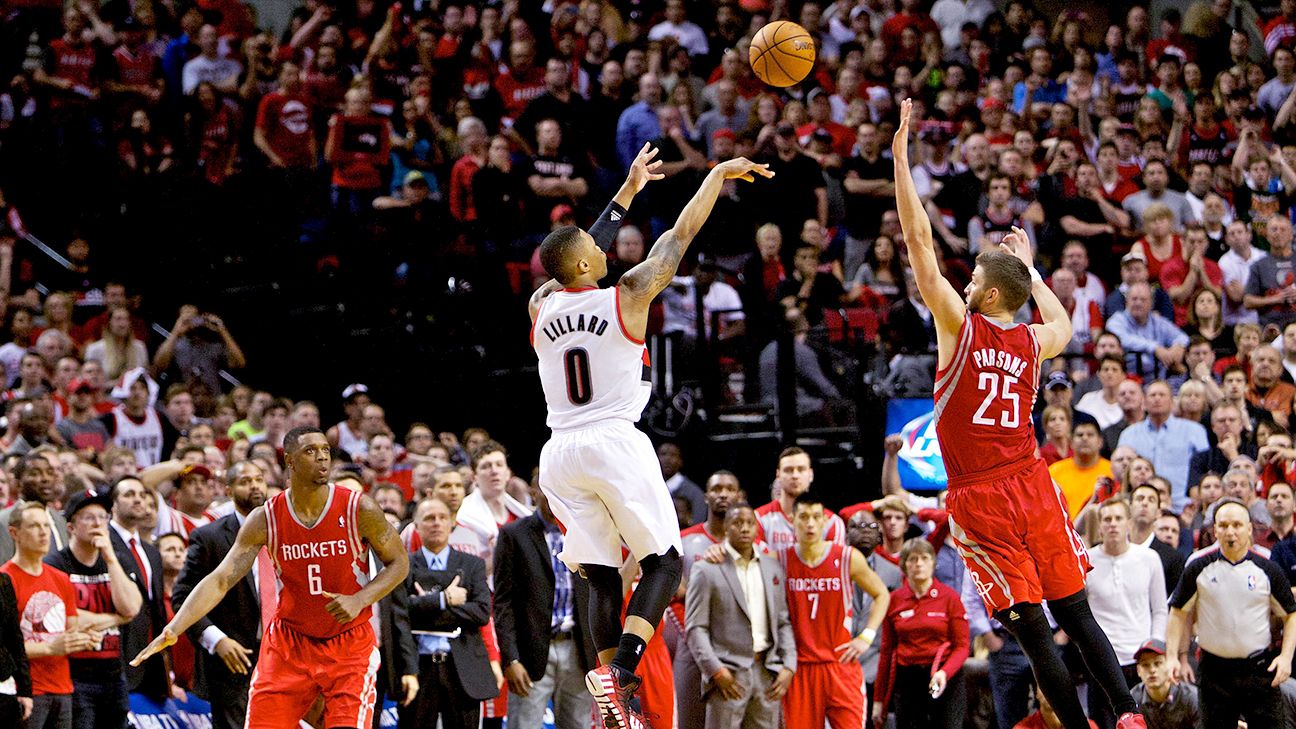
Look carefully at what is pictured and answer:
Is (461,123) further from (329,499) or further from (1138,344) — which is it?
(329,499)

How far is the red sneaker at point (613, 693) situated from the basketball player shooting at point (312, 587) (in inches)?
69.1

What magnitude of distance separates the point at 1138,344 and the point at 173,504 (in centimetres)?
859

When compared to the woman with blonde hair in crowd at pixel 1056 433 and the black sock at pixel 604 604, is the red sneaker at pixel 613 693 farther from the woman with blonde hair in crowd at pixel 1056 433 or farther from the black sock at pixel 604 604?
the woman with blonde hair in crowd at pixel 1056 433

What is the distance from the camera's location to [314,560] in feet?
31.1

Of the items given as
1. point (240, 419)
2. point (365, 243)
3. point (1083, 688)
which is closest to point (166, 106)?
point (365, 243)

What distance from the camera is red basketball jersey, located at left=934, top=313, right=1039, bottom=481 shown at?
809 cm

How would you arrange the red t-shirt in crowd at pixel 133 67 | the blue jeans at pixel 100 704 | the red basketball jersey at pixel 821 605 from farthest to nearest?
the red t-shirt in crowd at pixel 133 67 < the red basketball jersey at pixel 821 605 < the blue jeans at pixel 100 704

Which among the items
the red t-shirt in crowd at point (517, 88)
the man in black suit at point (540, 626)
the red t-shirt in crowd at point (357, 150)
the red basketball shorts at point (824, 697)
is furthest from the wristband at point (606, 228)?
the red t-shirt in crowd at point (517, 88)

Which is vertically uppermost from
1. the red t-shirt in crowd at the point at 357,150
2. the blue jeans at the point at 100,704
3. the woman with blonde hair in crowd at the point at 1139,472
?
the red t-shirt in crowd at the point at 357,150

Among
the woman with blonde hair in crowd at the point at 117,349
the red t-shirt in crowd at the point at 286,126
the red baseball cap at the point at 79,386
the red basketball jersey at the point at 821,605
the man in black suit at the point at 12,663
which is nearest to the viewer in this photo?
the man in black suit at the point at 12,663

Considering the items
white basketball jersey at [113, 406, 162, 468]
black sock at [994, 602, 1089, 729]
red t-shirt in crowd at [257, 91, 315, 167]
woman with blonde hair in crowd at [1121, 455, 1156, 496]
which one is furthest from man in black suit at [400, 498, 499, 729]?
red t-shirt in crowd at [257, 91, 315, 167]

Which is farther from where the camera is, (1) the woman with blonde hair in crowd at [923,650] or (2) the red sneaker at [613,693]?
(1) the woman with blonde hair in crowd at [923,650]

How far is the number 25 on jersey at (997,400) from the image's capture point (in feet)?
26.5

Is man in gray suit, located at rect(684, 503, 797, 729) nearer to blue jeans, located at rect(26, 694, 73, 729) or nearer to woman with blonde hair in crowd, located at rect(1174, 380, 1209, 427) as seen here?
blue jeans, located at rect(26, 694, 73, 729)
